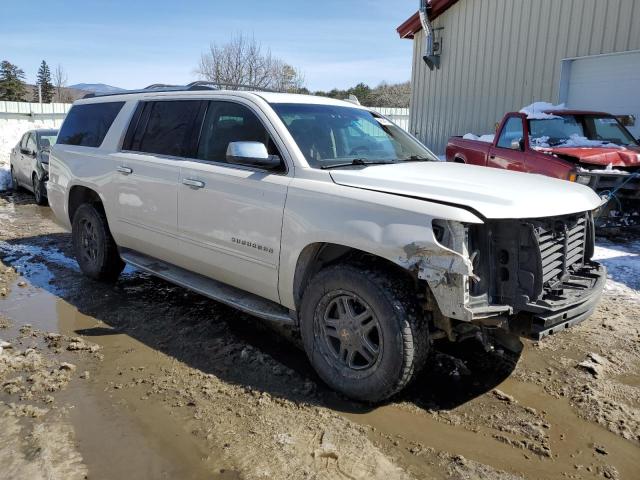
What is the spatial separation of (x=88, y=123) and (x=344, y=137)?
10.7ft

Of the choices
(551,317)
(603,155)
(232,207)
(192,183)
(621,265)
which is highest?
(603,155)

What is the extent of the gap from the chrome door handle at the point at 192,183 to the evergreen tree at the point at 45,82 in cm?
5423

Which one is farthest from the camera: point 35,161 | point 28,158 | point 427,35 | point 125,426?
point 427,35

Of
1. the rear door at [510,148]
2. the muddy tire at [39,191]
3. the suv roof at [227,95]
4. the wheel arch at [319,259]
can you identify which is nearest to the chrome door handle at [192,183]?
the suv roof at [227,95]

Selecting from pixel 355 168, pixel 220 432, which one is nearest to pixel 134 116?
pixel 355 168

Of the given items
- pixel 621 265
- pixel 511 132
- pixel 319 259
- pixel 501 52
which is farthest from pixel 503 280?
pixel 501 52

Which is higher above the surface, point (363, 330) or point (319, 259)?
point (319, 259)

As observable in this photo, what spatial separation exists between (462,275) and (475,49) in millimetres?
13765

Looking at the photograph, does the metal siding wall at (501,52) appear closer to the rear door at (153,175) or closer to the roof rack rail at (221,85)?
the roof rack rail at (221,85)

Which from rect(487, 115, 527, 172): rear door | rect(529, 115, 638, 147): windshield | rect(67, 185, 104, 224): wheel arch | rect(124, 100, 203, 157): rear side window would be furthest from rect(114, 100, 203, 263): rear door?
rect(529, 115, 638, 147): windshield

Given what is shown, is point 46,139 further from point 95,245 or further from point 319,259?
point 319,259

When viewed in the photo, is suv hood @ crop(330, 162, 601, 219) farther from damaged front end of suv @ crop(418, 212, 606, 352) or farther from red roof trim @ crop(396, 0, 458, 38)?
red roof trim @ crop(396, 0, 458, 38)

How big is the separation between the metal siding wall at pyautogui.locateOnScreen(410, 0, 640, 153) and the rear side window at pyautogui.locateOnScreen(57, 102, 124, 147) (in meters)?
10.3

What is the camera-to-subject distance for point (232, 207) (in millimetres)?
4070
